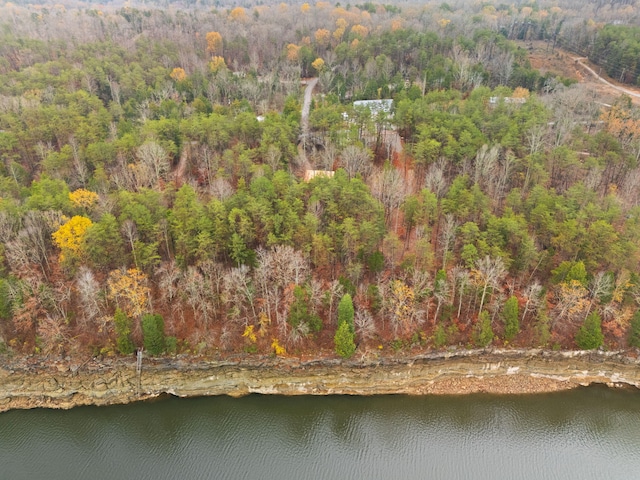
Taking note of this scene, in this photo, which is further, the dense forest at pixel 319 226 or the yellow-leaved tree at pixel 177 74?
the yellow-leaved tree at pixel 177 74

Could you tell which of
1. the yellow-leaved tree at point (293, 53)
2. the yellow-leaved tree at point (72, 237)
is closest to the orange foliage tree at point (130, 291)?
the yellow-leaved tree at point (72, 237)

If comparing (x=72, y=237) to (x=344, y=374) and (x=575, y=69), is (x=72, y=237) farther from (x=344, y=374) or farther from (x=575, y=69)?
(x=575, y=69)

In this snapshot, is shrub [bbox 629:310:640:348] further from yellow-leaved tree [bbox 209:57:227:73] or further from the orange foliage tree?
yellow-leaved tree [bbox 209:57:227:73]

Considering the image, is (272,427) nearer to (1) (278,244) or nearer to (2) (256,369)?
(2) (256,369)

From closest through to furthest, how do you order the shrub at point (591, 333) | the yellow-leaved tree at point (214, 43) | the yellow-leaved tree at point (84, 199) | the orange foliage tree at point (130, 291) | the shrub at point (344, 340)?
the shrub at point (344, 340) < the shrub at point (591, 333) < the orange foliage tree at point (130, 291) < the yellow-leaved tree at point (84, 199) < the yellow-leaved tree at point (214, 43)

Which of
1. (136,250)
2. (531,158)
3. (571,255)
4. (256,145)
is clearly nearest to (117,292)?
(136,250)

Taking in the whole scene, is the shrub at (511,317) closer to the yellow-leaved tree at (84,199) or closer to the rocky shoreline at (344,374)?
the rocky shoreline at (344,374)
